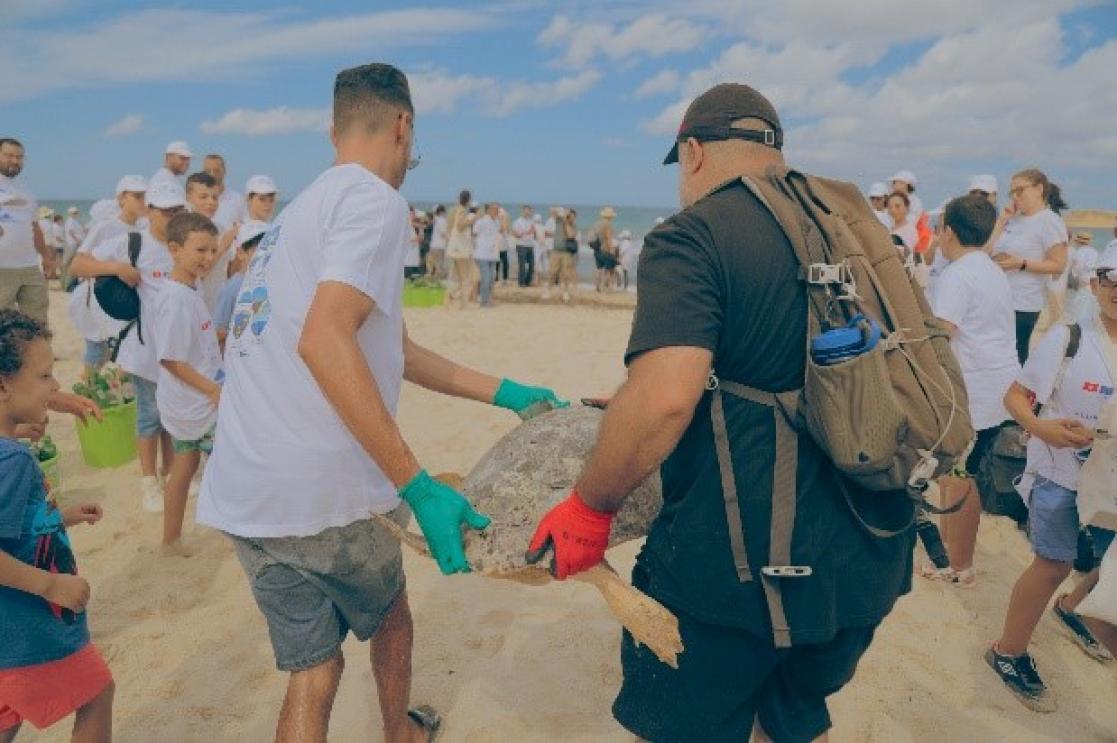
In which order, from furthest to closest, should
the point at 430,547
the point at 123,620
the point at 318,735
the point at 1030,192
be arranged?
the point at 1030,192 < the point at 123,620 < the point at 318,735 < the point at 430,547

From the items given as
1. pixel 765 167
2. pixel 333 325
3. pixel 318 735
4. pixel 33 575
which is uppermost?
pixel 765 167

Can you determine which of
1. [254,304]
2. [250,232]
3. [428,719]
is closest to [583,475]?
[254,304]

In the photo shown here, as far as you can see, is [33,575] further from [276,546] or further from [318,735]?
[318,735]

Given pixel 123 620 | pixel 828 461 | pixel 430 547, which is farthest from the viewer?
pixel 123 620

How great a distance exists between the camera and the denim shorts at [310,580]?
204 cm

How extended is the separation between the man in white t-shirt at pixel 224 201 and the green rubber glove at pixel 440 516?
537 cm

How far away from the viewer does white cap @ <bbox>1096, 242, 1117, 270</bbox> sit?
2.73 meters

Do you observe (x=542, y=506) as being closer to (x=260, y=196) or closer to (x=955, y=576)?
(x=955, y=576)

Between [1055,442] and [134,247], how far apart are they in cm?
498

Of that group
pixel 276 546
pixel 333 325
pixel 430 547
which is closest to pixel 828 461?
pixel 430 547

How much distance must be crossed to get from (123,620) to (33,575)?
5.98ft

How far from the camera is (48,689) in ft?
7.07

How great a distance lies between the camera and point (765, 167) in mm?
1792

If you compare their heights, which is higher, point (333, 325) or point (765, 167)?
point (765, 167)
